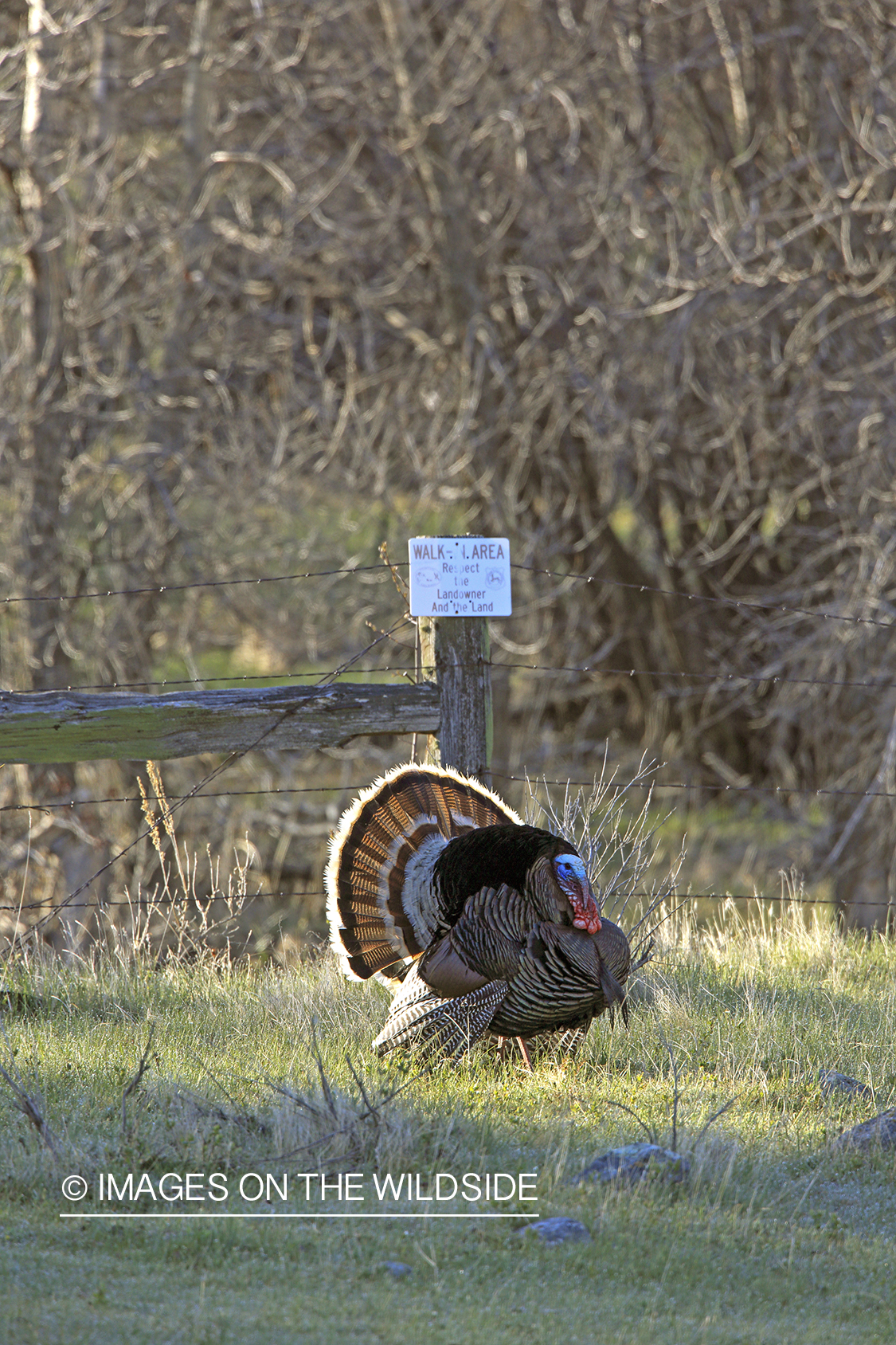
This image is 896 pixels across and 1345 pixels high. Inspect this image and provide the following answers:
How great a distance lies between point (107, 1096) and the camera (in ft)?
13.5

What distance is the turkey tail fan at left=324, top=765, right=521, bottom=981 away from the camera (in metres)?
4.68

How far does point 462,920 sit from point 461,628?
1391 millimetres

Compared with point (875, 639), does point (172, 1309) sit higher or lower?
lower

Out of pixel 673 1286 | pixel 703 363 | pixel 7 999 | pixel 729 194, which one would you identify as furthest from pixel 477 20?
pixel 673 1286

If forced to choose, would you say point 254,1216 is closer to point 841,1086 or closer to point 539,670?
point 841,1086

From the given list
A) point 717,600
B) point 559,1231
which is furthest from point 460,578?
point 559,1231

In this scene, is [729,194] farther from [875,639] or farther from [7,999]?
[7,999]

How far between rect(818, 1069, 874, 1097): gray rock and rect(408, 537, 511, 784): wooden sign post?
1.68m

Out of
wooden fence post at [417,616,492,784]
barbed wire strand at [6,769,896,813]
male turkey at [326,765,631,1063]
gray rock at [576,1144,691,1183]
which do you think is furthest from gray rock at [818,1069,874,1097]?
wooden fence post at [417,616,492,784]

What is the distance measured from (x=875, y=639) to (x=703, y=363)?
108 inches

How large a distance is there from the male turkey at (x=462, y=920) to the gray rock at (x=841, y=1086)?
762 millimetres

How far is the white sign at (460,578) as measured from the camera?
5.24 metres

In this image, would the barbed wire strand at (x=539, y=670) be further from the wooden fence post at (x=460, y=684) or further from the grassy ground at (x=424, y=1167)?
the grassy ground at (x=424, y=1167)

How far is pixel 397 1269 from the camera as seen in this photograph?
10.3 ft
